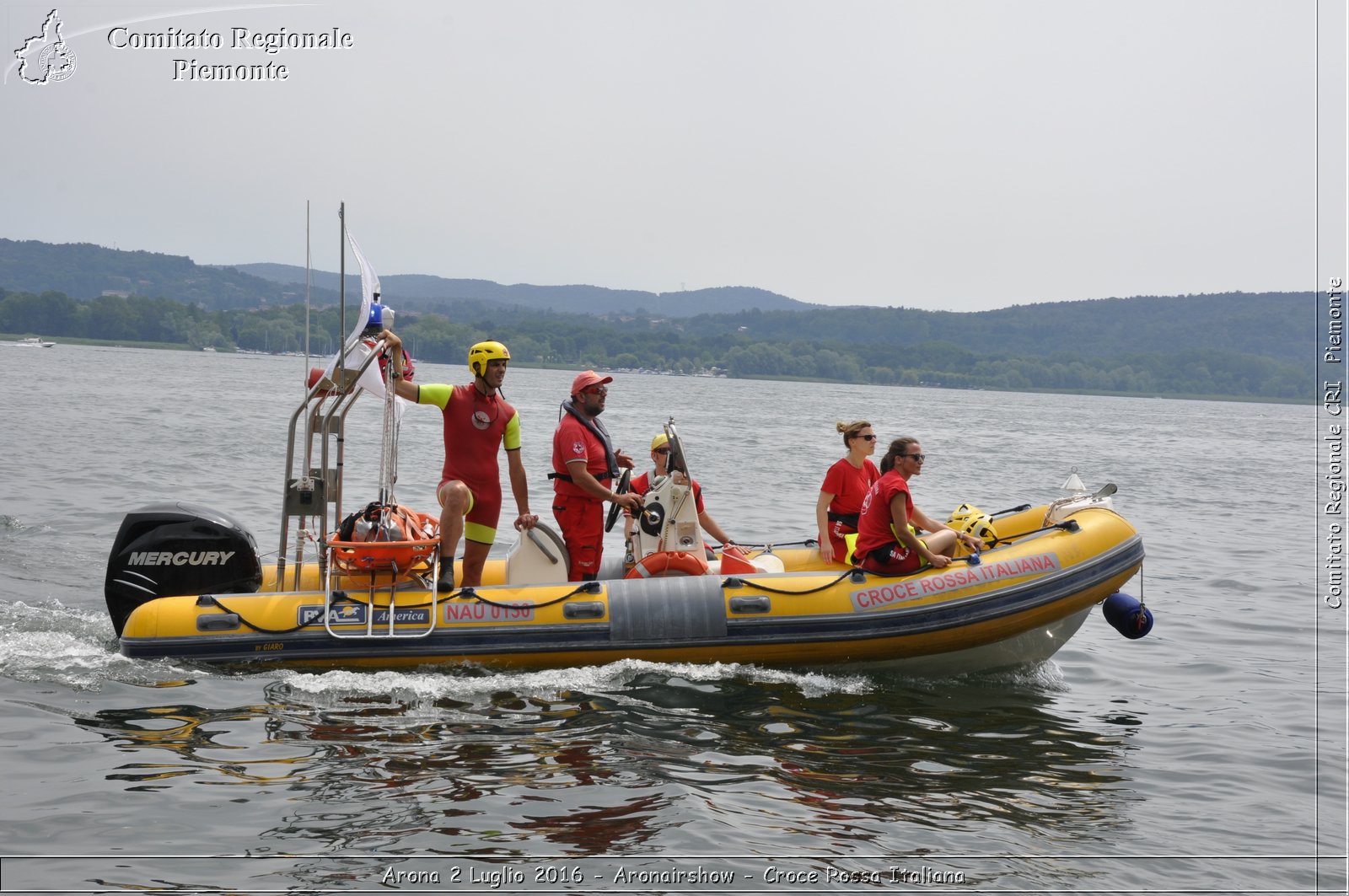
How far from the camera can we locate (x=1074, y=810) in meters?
5.68

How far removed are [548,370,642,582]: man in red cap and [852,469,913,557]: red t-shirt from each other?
142 centimetres

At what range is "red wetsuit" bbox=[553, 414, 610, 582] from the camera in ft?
23.3

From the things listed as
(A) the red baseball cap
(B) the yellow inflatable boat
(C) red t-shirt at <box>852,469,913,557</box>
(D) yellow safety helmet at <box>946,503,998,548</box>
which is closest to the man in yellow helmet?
(B) the yellow inflatable boat

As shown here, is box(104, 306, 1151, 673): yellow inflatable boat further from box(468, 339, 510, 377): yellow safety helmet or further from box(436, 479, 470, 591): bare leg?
box(468, 339, 510, 377): yellow safety helmet

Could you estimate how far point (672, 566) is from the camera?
24.7 ft

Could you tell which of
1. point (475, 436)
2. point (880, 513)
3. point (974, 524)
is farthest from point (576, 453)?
point (974, 524)

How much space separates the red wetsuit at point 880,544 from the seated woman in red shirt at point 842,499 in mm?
724

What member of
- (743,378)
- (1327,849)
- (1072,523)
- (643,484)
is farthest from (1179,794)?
(743,378)

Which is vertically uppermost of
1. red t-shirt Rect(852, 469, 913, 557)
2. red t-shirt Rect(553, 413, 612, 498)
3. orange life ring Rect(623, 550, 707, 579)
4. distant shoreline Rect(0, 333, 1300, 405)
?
distant shoreline Rect(0, 333, 1300, 405)

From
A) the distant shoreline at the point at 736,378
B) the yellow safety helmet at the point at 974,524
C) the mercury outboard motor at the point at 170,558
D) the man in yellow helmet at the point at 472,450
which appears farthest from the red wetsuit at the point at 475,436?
the distant shoreline at the point at 736,378

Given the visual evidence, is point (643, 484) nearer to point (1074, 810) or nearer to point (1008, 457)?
point (1074, 810)

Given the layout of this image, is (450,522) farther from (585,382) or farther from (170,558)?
(170,558)

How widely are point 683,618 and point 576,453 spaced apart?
3.94 ft

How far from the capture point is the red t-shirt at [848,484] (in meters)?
8.12
